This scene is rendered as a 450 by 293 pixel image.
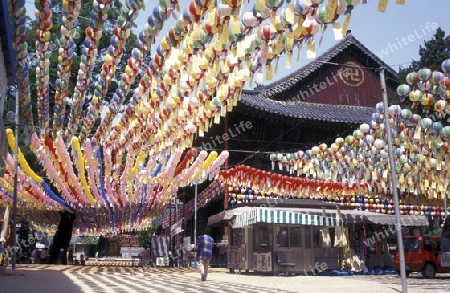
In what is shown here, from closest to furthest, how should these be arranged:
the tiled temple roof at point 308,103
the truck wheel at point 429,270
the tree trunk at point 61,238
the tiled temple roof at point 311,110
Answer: the truck wheel at point 429,270, the tiled temple roof at point 311,110, the tiled temple roof at point 308,103, the tree trunk at point 61,238

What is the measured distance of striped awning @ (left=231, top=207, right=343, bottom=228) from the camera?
733 inches

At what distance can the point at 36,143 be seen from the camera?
16156 mm

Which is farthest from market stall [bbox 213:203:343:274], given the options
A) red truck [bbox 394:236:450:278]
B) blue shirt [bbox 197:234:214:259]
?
blue shirt [bbox 197:234:214:259]

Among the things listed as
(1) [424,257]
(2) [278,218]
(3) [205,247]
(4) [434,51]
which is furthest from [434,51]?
(3) [205,247]

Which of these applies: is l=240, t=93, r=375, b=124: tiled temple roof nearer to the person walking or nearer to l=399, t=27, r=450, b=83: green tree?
l=399, t=27, r=450, b=83: green tree

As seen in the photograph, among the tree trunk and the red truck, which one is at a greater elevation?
the tree trunk

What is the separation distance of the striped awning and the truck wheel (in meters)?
3.46

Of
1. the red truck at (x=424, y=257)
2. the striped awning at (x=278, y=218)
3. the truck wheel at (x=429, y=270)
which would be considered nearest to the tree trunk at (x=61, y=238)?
the striped awning at (x=278, y=218)

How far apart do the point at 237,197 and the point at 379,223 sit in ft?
19.6

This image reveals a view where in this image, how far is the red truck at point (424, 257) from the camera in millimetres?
19531

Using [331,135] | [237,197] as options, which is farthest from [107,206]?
[331,135]

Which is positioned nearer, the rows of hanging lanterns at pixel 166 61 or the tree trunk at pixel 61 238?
the rows of hanging lanterns at pixel 166 61

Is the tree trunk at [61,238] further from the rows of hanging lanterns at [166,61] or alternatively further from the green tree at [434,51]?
the green tree at [434,51]

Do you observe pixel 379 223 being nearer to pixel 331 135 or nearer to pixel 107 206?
pixel 331 135
